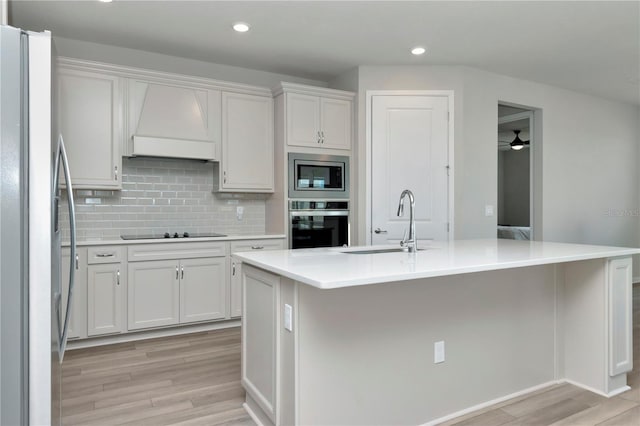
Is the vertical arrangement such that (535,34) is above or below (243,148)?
above

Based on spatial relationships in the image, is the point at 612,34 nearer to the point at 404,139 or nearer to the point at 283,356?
the point at 404,139

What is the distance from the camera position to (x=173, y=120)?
13.3 feet

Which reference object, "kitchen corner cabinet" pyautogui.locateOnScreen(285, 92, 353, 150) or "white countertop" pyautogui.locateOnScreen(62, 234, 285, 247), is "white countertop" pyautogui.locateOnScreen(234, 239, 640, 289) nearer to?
"white countertop" pyautogui.locateOnScreen(62, 234, 285, 247)

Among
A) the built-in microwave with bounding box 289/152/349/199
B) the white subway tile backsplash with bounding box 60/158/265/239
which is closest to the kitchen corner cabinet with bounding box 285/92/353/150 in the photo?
the built-in microwave with bounding box 289/152/349/199

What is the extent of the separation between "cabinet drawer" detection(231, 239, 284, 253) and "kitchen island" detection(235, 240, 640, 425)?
169 cm

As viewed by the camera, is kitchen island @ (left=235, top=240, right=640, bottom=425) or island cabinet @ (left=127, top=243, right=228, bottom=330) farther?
island cabinet @ (left=127, top=243, right=228, bottom=330)

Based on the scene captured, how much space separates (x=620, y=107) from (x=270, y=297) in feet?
21.9

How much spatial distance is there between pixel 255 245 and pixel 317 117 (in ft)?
4.88

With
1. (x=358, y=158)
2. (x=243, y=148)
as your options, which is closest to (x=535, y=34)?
(x=358, y=158)

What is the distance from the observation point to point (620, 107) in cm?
643

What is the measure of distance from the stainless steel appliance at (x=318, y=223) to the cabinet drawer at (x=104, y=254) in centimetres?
161

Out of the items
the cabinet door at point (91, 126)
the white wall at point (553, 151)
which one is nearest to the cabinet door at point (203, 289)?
the cabinet door at point (91, 126)

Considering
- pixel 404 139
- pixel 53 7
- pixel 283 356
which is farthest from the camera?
pixel 404 139

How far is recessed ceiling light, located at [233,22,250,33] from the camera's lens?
3.56m
